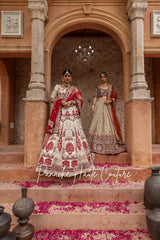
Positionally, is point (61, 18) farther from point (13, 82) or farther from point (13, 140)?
point (13, 140)

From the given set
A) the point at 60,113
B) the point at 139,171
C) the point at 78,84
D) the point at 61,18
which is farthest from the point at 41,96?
the point at 78,84

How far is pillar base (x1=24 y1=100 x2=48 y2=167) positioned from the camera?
3.46 metres

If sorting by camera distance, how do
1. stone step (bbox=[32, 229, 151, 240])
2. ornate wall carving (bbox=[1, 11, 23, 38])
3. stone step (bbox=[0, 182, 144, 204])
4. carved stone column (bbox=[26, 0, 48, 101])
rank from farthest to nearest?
1. ornate wall carving (bbox=[1, 11, 23, 38])
2. carved stone column (bbox=[26, 0, 48, 101])
3. stone step (bbox=[0, 182, 144, 204])
4. stone step (bbox=[32, 229, 151, 240])

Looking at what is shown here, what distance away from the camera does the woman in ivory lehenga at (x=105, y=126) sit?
12.7ft

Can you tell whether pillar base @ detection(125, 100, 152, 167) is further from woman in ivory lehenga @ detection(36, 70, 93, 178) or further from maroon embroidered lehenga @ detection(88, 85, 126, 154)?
woman in ivory lehenga @ detection(36, 70, 93, 178)

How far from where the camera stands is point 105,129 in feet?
13.2

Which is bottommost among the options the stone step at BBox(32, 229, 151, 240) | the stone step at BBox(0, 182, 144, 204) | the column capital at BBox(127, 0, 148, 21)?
the stone step at BBox(32, 229, 151, 240)

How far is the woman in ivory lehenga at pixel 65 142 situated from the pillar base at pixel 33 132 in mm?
225

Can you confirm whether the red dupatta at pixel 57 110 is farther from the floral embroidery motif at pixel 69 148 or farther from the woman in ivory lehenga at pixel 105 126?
the woman in ivory lehenga at pixel 105 126

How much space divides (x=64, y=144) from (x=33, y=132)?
697mm

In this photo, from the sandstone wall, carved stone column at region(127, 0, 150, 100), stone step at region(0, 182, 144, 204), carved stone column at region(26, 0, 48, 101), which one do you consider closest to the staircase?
stone step at region(0, 182, 144, 204)

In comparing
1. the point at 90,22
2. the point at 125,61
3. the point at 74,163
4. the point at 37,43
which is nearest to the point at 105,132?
the point at 74,163

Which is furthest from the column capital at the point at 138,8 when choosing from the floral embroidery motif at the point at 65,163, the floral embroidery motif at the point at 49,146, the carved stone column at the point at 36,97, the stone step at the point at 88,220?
the stone step at the point at 88,220

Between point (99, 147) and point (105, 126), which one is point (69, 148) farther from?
point (105, 126)
